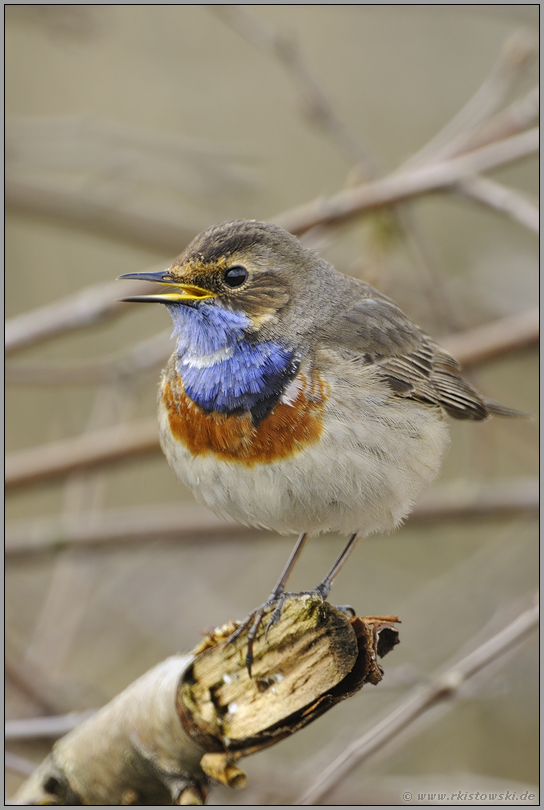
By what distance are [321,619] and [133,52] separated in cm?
754

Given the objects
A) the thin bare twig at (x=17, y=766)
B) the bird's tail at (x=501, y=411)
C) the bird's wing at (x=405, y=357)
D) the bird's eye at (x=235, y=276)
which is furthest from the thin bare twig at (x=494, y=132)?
the thin bare twig at (x=17, y=766)

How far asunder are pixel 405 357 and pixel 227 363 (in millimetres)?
1088

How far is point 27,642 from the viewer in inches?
285

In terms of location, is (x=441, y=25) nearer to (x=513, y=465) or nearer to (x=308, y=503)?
(x=513, y=465)

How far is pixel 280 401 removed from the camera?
3.82 metres

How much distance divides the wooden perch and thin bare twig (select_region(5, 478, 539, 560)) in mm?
2144

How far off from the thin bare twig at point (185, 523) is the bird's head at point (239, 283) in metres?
1.98

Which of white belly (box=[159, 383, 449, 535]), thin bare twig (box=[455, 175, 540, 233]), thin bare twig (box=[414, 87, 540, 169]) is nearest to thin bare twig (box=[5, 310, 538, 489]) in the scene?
thin bare twig (box=[455, 175, 540, 233])

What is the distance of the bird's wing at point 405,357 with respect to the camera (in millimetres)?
4242

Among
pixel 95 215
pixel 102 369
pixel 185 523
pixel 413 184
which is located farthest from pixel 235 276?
pixel 95 215

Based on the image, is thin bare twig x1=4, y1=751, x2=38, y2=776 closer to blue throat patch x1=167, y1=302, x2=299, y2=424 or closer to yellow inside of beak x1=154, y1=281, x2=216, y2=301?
blue throat patch x1=167, y1=302, x2=299, y2=424

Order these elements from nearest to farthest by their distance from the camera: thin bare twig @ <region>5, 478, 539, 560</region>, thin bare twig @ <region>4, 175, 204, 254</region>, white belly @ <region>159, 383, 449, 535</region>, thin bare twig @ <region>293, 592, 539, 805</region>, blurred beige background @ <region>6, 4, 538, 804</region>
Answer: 1. thin bare twig @ <region>293, 592, 539, 805</region>
2. white belly @ <region>159, 383, 449, 535</region>
3. thin bare twig @ <region>5, 478, 539, 560</region>
4. blurred beige background @ <region>6, 4, 538, 804</region>
5. thin bare twig @ <region>4, 175, 204, 254</region>

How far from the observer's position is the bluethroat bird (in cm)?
377

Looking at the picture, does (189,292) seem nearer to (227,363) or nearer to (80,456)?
(227,363)
